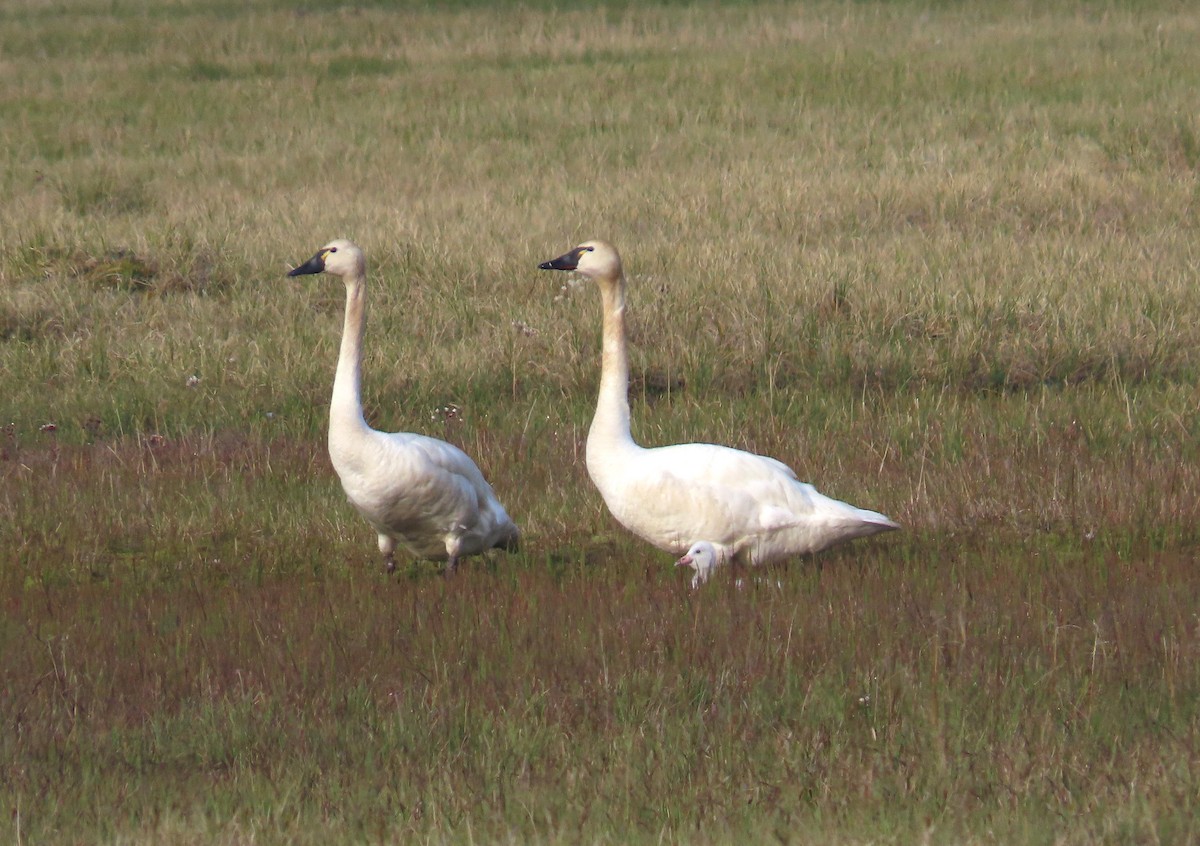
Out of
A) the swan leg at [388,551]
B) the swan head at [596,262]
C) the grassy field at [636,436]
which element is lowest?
the swan leg at [388,551]

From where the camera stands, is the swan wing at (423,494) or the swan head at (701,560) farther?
A: the swan wing at (423,494)

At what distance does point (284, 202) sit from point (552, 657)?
1057cm

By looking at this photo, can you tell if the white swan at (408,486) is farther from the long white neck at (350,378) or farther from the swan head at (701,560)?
the swan head at (701,560)

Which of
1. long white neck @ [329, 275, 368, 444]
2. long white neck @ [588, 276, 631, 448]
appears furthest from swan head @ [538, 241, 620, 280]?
long white neck @ [329, 275, 368, 444]

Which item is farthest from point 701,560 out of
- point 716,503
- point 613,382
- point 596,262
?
point 596,262

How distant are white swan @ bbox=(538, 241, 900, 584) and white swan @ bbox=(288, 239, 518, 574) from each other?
0.65 meters

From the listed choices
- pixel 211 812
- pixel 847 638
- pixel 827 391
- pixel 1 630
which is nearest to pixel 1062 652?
pixel 847 638

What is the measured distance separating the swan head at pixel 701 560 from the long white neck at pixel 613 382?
1.77 ft

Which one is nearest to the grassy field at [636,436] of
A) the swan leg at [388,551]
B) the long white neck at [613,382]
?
the swan leg at [388,551]

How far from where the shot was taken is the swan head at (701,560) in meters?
5.97

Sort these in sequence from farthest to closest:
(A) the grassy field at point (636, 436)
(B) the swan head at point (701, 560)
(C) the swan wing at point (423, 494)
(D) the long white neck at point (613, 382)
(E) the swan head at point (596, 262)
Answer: (E) the swan head at point (596, 262)
(C) the swan wing at point (423, 494)
(D) the long white neck at point (613, 382)
(B) the swan head at point (701, 560)
(A) the grassy field at point (636, 436)

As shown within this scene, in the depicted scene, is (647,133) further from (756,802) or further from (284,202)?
(756,802)

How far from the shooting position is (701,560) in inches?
236

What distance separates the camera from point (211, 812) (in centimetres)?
396
